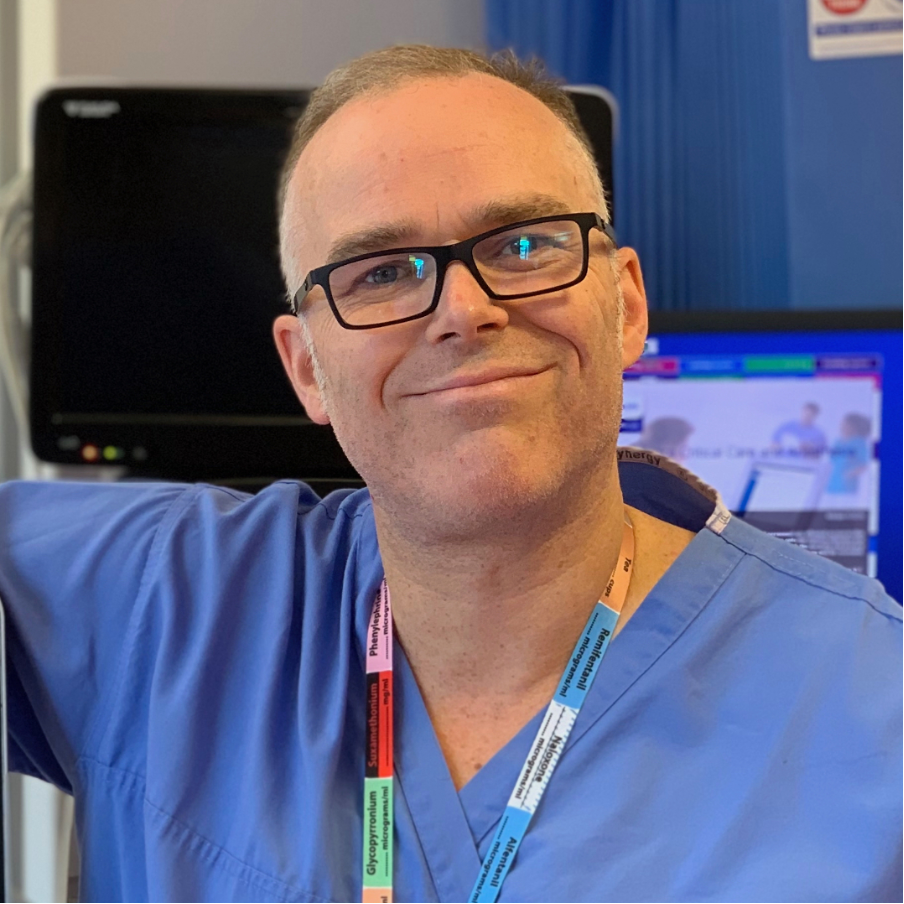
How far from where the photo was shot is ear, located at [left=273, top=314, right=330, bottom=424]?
0.76 m

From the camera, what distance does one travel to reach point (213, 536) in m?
0.76

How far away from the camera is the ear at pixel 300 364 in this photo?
29.9 inches

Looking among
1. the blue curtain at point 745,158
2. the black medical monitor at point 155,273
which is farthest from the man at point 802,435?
the black medical monitor at point 155,273

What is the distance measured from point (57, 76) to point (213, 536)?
0.98m

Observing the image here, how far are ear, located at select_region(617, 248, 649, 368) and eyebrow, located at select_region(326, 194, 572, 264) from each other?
4.4 inches

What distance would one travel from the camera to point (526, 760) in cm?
66

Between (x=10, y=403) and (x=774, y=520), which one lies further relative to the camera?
(x=10, y=403)

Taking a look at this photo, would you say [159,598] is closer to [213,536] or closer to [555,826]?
[213,536]

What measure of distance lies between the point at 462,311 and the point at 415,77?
0.20 meters

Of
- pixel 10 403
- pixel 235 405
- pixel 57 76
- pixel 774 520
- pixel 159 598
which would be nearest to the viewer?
pixel 159 598

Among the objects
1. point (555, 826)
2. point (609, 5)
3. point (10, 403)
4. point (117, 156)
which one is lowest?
point (555, 826)

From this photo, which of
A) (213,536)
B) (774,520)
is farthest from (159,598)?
(774,520)

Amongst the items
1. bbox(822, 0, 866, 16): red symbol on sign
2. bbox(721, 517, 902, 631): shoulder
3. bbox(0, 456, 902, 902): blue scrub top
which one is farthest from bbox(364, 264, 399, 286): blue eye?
bbox(822, 0, 866, 16): red symbol on sign

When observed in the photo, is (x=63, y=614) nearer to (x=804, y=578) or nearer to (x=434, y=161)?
(x=434, y=161)
